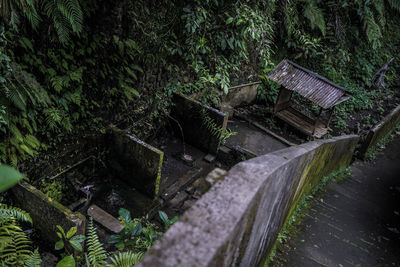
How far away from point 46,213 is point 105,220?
3.16ft

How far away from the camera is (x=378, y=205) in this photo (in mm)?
5207

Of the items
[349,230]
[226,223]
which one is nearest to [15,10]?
[226,223]

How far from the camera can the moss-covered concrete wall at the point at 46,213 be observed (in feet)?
11.9

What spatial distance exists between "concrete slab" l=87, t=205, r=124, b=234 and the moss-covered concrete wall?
0.75 metres

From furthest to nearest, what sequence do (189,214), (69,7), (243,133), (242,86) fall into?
1. (242,86)
2. (243,133)
3. (69,7)
4. (189,214)

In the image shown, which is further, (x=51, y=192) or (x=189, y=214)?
(x=51, y=192)

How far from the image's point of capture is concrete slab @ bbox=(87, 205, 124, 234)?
14.6 feet

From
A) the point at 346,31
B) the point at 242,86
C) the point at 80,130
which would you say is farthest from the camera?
the point at 346,31

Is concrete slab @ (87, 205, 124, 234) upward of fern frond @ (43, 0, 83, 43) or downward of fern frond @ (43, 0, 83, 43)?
downward

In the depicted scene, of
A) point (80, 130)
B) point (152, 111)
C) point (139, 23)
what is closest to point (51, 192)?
point (80, 130)

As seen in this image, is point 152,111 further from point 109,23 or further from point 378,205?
point 378,205

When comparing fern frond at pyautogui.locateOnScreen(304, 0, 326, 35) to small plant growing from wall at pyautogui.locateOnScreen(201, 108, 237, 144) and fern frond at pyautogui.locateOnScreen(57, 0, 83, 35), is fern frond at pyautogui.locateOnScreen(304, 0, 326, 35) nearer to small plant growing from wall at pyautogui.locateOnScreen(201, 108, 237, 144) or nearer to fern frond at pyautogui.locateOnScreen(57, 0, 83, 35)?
small plant growing from wall at pyautogui.locateOnScreen(201, 108, 237, 144)

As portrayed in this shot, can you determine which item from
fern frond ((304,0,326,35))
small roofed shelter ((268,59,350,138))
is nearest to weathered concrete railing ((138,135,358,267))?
small roofed shelter ((268,59,350,138))

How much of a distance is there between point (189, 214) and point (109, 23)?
4.84 metres
